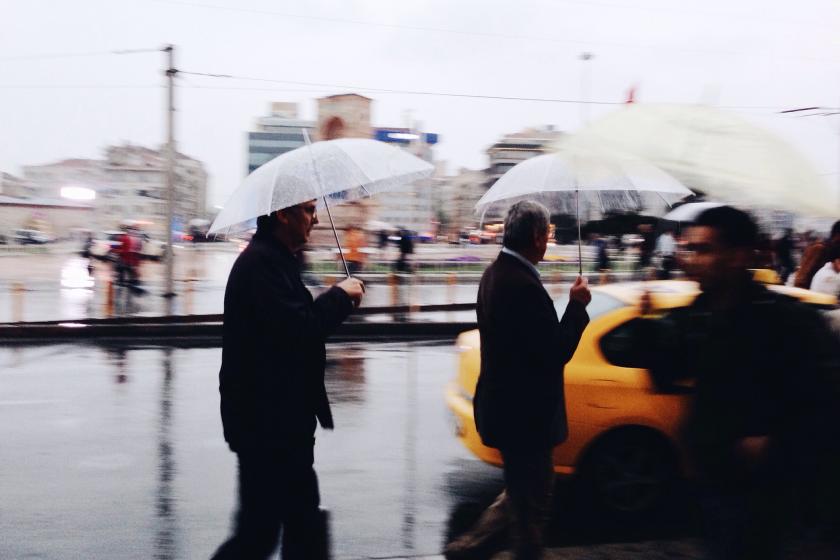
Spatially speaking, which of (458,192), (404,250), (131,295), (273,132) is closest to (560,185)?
(131,295)

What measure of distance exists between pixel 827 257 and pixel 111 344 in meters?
9.92

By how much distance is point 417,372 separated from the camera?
10570mm

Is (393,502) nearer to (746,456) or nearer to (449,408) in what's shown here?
(449,408)

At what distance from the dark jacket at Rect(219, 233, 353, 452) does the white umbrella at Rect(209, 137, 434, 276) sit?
249 mm

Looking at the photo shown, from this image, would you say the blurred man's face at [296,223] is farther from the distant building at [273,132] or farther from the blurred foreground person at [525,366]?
the distant building at [273,132]

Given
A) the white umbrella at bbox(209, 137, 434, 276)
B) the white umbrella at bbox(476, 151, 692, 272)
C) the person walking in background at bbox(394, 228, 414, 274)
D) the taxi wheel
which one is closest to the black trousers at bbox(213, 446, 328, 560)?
the white umbrella at bbox(209, 137, 434, 276)

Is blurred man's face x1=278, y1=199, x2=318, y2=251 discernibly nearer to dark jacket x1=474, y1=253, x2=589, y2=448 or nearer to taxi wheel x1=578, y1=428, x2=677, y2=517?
dark jacket x1=474, y1=253, x2=589, y2=448

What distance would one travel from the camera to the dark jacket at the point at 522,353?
11.0 ft

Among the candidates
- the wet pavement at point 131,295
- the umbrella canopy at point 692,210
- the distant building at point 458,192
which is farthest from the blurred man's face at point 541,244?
the distant building at point 458,192

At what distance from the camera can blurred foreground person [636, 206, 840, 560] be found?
2410 millimetres

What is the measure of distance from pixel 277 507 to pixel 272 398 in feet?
1.30

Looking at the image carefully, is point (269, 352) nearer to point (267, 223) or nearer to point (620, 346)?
point (267, 223)

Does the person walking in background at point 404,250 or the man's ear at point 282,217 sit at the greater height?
the person walking in background at point 404,250

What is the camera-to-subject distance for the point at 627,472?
16.9ft
